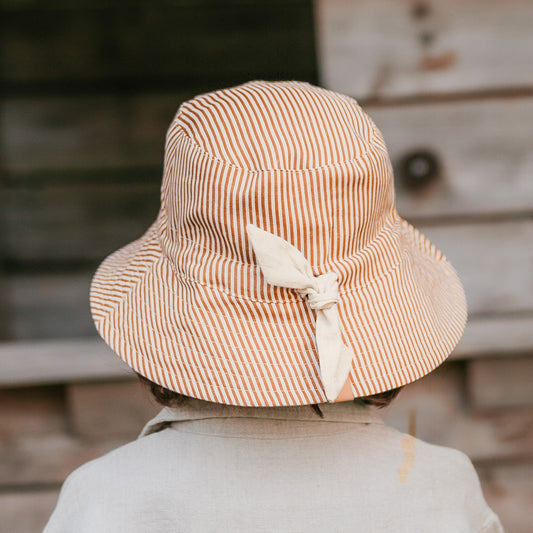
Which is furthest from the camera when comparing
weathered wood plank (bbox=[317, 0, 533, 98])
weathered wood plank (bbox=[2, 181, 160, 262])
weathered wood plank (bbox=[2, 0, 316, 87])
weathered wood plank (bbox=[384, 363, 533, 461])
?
weathered wood plank (bbox=[2, 181, 160, 262])

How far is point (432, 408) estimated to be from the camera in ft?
5.80

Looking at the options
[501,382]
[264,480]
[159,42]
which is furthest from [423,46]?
[159,42]

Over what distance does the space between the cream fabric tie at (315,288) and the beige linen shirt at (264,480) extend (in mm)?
125

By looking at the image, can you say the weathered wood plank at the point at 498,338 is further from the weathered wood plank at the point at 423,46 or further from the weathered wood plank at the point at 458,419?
the weathered wood plank at the point at 423,46

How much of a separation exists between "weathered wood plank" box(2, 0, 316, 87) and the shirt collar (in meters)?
2.25

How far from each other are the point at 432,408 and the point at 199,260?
108 cm

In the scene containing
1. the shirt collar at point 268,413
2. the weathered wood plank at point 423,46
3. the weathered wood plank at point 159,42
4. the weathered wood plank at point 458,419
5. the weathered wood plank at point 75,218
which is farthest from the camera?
the weathered wood plank at point 75,218

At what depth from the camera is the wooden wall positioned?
1.64m

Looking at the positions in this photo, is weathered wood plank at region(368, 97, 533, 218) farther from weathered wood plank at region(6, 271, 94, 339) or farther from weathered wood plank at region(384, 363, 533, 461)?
weathered wood plank at region(6, 271, 94, 339)

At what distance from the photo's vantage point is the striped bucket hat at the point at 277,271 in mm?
823

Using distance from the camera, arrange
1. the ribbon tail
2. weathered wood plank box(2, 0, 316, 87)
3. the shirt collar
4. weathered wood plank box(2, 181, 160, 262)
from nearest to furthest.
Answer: the ribbon tail → the shirt collar → weathered wood plank box(2, 0, 316, 87) → weathered wood plank box(2, 181, 160, 262)

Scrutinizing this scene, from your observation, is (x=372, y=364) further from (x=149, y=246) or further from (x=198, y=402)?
(x=149, y=246)

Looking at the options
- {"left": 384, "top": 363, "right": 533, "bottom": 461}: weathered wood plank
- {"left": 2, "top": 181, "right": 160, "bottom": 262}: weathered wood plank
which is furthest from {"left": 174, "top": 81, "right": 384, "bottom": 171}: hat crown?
{"left": 2, "top": 181, "right": 160, "bottom": 262}: weathered wood plank

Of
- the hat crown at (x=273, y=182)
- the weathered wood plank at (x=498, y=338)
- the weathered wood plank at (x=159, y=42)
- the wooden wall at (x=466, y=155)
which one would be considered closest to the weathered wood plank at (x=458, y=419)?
the wooden wall at (x=466, y=155)
